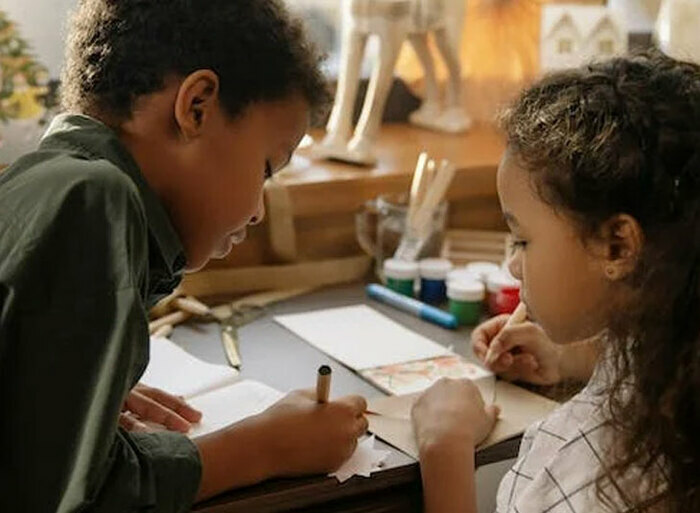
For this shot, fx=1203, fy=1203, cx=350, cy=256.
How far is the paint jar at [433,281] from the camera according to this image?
1.64m

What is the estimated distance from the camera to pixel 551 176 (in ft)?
3.40

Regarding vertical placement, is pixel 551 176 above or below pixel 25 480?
above

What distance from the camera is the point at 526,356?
1378 millimetres

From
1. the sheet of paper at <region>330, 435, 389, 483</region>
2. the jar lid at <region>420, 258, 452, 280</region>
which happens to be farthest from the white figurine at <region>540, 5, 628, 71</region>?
the sheet of paper at <region>330, 435, 389, 483</region>

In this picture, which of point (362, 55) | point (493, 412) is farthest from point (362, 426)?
point (362, 55)

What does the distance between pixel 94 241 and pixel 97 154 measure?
0.46 ft

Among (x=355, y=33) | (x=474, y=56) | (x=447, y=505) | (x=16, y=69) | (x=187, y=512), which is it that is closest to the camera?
(x=187, y=512)

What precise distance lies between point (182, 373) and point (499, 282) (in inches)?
18.2

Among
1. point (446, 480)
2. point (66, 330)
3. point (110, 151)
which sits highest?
point (110, 151)

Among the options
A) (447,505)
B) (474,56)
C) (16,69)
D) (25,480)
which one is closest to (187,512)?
(25,480)

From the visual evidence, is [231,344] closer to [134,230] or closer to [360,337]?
[360,337]

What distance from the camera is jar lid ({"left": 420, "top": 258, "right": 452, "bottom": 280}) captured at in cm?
164

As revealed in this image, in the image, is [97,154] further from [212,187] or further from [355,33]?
[355,33]

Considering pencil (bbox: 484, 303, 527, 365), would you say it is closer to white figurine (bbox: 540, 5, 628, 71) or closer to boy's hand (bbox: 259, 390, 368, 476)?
boy's hand (bbox: 259, 390, 368, 476)
